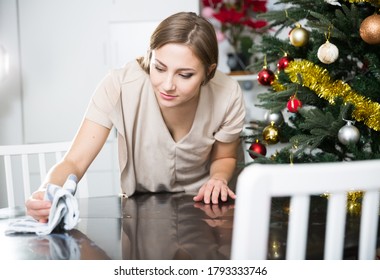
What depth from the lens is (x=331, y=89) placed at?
1389mm

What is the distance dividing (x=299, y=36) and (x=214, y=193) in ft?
1.64

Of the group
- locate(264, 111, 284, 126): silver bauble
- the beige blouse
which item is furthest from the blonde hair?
locate(264, 111, 284, 126): silver bauble

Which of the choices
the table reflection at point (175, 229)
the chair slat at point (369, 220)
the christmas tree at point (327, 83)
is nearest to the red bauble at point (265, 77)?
the christmas tree at point (327, 83)

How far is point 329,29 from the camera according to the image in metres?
1.33

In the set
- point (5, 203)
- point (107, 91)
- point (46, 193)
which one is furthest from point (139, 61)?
point (5, 203)

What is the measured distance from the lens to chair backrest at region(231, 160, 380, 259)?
1.79 ft

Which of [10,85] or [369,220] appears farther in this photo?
[10,85]

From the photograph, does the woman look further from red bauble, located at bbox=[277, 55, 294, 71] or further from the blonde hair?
red bauble, located at bbox=[277, 55, 294, 71]

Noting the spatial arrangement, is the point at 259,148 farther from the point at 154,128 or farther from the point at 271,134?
the point at 154,128

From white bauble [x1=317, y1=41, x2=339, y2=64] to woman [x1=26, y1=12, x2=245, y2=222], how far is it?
0.88ft

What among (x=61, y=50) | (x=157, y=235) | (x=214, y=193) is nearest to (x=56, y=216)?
(x=157, y=235)

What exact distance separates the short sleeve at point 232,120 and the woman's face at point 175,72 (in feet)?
0.74

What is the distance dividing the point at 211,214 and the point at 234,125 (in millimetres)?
456
